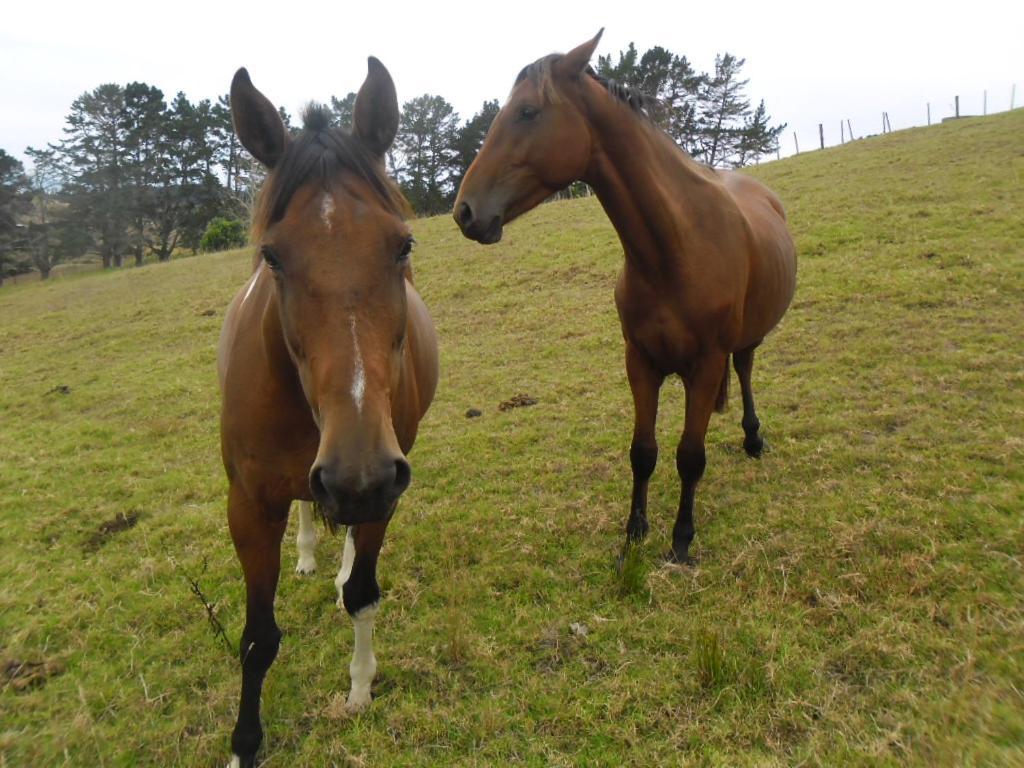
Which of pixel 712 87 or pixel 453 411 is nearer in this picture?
pixel 453 411

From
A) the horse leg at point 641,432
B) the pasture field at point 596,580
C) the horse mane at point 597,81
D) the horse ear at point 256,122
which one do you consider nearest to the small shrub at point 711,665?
the pasture field at point 596,580

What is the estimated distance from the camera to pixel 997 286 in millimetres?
6887

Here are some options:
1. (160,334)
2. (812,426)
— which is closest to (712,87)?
(160,334)

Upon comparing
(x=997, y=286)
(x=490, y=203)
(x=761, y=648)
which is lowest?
(x=761, y=648)

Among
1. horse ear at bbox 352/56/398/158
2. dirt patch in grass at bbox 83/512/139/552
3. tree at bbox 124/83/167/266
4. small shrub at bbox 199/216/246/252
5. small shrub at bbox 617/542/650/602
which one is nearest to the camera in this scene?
horse ear at bbox 352/56/398/158

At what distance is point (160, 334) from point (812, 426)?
12.5 m

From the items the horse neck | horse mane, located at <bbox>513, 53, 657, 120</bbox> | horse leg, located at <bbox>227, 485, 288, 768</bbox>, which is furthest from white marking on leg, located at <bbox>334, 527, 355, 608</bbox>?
horse mane, located at <bbox>513, 53, 657, 120</bbox>

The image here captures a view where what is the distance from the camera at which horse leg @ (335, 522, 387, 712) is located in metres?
2.48

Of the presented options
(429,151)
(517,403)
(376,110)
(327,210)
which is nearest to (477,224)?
(376,110)

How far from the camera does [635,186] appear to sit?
309 centimetres

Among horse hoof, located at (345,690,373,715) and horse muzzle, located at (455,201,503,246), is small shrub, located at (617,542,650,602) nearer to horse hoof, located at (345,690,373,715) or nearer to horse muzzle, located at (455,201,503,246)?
horse hoof, located at (345,690,373,715)

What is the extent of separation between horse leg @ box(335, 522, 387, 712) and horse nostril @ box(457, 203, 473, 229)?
1.46 m

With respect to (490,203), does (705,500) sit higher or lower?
lower

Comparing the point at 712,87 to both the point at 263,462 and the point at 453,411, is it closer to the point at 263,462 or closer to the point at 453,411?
the point at 453,411
